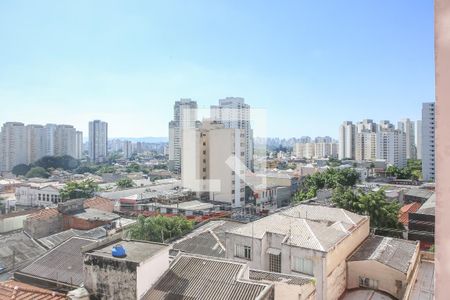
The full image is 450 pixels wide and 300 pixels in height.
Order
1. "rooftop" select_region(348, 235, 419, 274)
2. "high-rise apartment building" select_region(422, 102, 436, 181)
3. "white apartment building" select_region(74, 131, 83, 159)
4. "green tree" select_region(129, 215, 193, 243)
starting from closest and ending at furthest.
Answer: "rooftop" select_region(348, 235, 419, 274), "green tree" select_region(129, 215, 193, 243), "high-rise apartment building" select_region(422, 102, 436, 181), "white apartment building" select_region(74, 131, 83, 159)

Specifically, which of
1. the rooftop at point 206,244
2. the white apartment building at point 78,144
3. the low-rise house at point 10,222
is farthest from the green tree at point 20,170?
the rooftop at point 206,244

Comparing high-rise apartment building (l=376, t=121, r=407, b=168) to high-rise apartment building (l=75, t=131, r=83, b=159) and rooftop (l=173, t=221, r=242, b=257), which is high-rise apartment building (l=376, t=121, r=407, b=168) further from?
high-rise apartment building (l=75, t=131, r=83, b=159)

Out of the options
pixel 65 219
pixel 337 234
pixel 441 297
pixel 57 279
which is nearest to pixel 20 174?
pixel 65 219

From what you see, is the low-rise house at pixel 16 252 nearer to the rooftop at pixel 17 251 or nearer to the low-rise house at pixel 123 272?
the rooftop at pixel 17 251

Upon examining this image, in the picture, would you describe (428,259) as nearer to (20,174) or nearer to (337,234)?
(337,234)

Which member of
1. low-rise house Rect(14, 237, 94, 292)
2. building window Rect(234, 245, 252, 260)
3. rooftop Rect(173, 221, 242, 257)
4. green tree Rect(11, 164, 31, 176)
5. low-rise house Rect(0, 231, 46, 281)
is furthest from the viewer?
green tree Rect(11, 164, 31, 176)

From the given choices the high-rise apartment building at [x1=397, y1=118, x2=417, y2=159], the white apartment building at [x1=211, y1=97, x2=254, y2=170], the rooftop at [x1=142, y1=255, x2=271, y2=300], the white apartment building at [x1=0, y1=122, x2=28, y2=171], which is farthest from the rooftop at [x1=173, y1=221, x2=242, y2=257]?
the high-rise apartment building at [x1=397, y1=118, x2=417, y2=159]

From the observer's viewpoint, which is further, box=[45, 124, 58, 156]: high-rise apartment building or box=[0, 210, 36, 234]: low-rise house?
box=[45, 124, 58, 156]: high-rise apartment building

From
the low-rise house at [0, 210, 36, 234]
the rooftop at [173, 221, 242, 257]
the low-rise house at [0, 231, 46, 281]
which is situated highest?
the rooftop at [173, 221, 242, 257]
